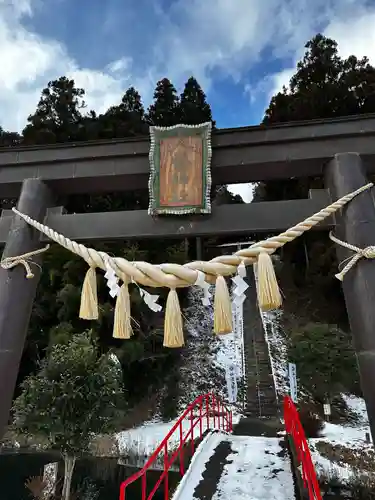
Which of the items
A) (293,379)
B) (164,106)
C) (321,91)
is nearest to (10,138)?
(164,106)

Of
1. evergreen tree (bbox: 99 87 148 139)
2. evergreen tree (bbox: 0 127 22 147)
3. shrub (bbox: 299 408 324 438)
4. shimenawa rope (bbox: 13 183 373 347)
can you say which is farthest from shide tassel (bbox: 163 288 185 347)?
evergreen tree (bbox: 0 127 22 147)

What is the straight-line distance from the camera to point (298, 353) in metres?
9.38

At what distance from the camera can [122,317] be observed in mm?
2574

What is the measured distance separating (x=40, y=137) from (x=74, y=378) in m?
12.1

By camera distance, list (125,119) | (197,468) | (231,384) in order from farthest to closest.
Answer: (125,119), (231,384), (197,468)

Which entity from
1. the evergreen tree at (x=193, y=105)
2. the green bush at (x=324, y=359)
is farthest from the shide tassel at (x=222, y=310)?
the evergreen tree at (x=193, y=105)

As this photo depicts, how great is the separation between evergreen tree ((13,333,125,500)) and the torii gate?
9.85ft

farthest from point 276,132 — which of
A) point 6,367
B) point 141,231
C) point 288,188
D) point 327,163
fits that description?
point 288,188

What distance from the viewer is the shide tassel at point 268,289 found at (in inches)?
95.9

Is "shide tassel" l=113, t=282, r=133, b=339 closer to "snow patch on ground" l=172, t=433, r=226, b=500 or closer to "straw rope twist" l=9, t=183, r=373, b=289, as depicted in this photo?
"straw rope twist" l=9, t=183, r=373, b=289

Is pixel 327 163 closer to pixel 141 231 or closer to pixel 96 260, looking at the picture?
pixel 141 231

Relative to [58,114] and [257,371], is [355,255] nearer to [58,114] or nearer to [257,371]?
[257,371]

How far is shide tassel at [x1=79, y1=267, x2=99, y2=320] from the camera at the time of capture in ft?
8.91

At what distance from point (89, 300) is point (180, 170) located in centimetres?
180
